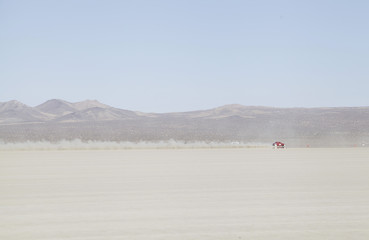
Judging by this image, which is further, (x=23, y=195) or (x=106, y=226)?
(x=23, y=195)

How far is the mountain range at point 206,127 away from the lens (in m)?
73.8

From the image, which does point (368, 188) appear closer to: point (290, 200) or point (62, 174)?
point (290, 200)

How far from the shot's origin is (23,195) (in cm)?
1266

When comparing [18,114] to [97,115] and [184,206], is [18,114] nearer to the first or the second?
[97,115]

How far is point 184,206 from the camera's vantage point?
1075 centimetres

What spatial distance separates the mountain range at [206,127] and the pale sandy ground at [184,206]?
45864mm

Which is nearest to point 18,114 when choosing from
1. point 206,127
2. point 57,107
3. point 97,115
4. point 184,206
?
point 97,115

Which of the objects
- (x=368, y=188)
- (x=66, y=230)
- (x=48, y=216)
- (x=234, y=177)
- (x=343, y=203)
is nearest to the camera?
(x=66, y=230)

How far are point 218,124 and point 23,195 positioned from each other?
9371cm

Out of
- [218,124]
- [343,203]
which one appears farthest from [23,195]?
[218,124]

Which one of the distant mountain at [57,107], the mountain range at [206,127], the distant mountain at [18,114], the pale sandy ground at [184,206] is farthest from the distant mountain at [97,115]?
the pale sandy ground at [184,206]

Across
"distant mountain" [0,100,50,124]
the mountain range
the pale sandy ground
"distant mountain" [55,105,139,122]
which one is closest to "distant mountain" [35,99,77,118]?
"distant mountain" [0,100,50,124]

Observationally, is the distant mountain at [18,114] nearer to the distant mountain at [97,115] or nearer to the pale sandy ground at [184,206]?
the distant mountain at [97,115]

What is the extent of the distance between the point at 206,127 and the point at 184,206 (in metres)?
89.3
